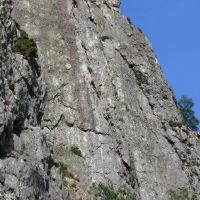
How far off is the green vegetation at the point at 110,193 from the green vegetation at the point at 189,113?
146 feet

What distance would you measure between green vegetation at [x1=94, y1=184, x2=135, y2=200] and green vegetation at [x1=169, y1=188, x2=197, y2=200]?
191 inches

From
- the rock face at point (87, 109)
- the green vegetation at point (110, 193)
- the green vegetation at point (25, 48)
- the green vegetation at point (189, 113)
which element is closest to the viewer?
the rock face at point (87, 109)

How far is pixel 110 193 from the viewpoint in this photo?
3328 centimetres

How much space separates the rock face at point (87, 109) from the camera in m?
25.2

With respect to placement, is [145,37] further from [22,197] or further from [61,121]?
[22,197]

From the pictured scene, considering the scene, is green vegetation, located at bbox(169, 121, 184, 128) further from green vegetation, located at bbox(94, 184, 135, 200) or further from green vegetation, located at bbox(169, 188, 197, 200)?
green vegetation, located at bbox(94, 184, 135, 200)

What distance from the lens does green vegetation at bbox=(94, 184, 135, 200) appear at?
107 feet

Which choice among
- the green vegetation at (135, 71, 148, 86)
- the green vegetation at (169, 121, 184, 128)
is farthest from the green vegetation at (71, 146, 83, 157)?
the green vegetation at (135, 71, 148, 86)

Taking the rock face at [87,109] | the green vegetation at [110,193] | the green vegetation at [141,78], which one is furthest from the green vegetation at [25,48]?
the green vegetation at [141,78]

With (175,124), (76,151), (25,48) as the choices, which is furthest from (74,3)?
(25,48)

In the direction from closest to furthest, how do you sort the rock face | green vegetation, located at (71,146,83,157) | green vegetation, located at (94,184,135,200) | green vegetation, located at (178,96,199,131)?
the rock face
green vegetation, located at (94,184,135,200)
green vegetation, located at (71,146,83,157)
green vegetation, located at (178,96,199,131)

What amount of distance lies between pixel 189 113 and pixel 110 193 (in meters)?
49.9

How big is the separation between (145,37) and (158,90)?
6.91m

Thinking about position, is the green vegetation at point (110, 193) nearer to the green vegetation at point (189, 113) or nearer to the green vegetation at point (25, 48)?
the green vegetation at point (25, 48)
